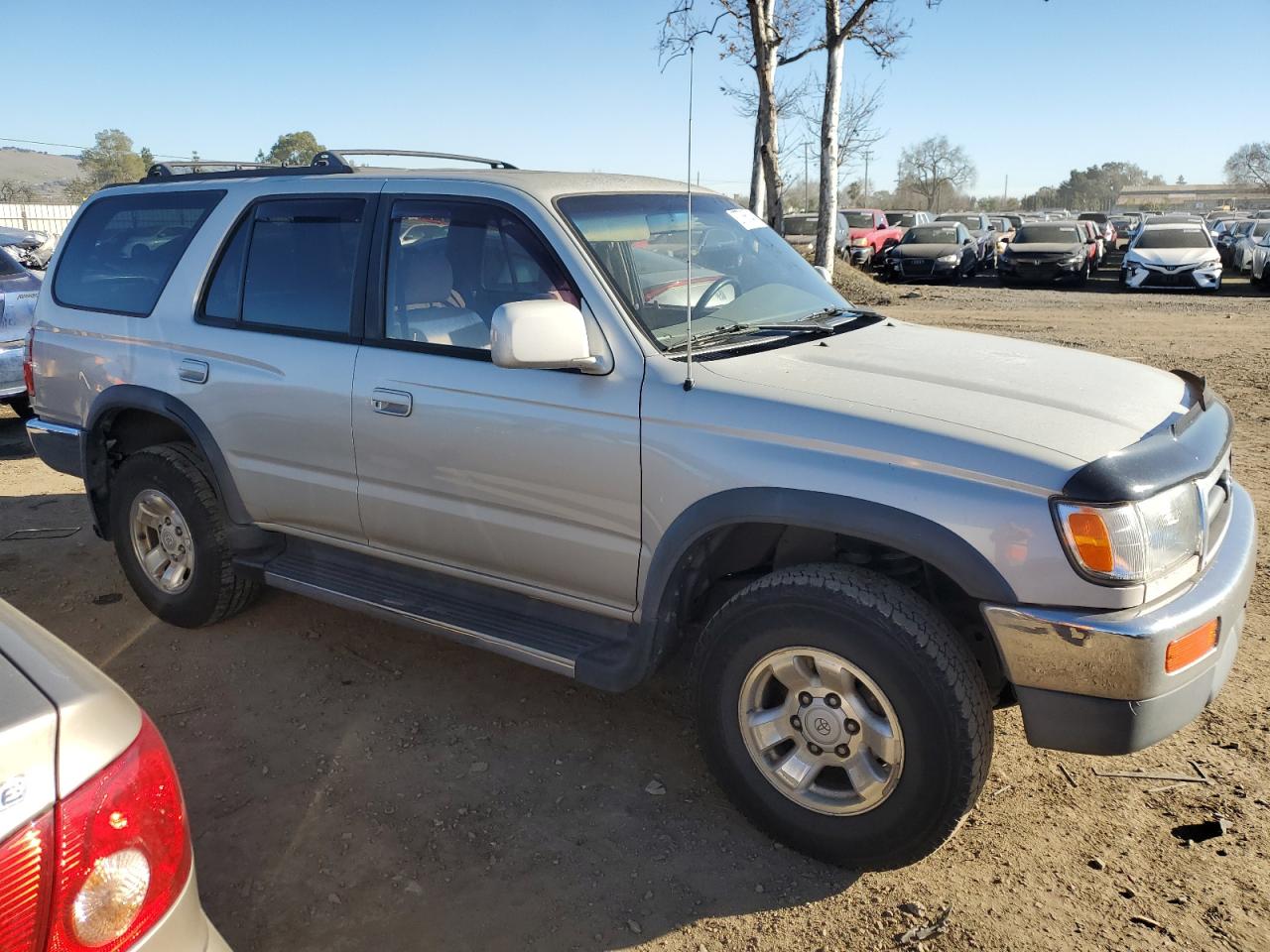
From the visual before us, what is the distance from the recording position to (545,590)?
346 centimetres

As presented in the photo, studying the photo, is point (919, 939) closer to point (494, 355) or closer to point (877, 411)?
point (877, 411)

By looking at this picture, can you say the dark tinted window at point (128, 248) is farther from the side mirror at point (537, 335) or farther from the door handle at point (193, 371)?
the side mirror at point (537, 335)

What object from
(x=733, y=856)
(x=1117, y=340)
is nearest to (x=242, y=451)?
(x=733, y=856)

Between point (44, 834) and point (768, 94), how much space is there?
18.2m

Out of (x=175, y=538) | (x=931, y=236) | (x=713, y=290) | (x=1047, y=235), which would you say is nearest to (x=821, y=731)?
(x=713, y=290)

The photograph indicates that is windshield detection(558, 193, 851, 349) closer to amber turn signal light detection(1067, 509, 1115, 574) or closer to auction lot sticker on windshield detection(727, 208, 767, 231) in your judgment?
auction lot sticker on windshield detection(727, 208, 767, 231)

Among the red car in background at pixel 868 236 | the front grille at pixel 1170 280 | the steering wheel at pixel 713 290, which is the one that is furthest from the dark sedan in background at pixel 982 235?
the steering wheel at pixel 713 290

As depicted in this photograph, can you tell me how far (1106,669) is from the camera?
2.44 meters

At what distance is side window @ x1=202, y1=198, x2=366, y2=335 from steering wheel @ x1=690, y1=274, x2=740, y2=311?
1333mm

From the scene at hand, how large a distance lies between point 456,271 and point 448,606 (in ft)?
4.09

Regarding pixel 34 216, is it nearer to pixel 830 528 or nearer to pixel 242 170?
pixel 242 170

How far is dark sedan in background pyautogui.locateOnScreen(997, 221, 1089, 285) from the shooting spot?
76.8 ft

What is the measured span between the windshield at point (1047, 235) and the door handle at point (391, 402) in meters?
23.6

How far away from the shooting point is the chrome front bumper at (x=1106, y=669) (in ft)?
7.95
